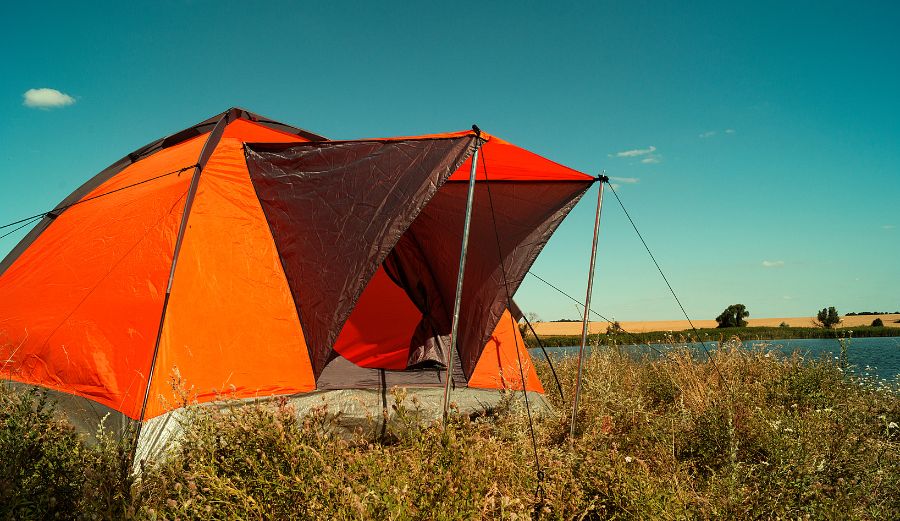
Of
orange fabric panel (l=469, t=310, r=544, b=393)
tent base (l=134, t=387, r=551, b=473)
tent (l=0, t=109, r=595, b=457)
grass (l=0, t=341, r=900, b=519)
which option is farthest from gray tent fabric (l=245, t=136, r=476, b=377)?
orange fabric panel (l=469, t=310, r=544, b=393)

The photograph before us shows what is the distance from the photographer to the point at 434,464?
2557mm

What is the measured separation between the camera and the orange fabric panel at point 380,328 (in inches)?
223

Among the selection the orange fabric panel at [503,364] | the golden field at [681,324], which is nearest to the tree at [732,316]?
the golden field at [681,324]

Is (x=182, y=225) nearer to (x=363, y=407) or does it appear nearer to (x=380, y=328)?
(x=363, y=407)

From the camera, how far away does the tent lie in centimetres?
412

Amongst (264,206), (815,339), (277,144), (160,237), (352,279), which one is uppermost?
(277,144)

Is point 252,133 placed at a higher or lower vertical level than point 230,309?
higher

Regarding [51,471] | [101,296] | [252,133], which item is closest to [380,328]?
[252,133]

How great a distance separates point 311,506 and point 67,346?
129 inches

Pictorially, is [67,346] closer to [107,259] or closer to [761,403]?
[107,259]

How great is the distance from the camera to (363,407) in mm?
4746

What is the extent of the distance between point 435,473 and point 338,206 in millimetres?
2634

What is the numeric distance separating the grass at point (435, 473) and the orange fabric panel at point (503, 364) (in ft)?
3.00

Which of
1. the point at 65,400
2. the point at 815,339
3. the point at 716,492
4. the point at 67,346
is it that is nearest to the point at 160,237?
the point at 67,346
